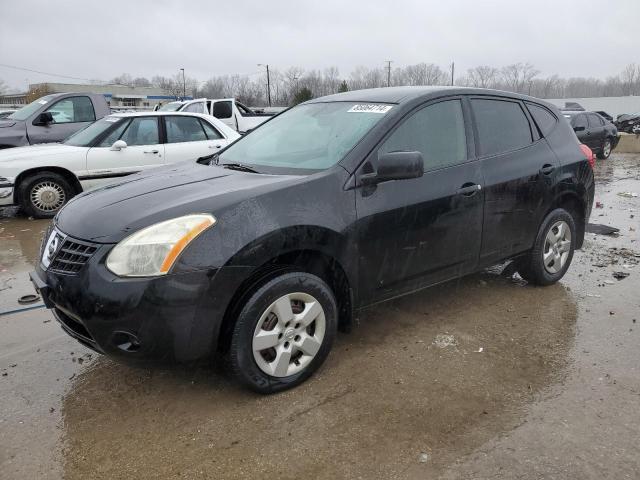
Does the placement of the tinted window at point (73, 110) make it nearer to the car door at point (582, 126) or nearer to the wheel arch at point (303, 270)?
the wheel arch at point (303, 270)

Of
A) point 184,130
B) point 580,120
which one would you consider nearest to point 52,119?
point 184,130

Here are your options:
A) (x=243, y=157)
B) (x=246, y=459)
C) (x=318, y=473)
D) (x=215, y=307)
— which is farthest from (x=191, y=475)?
(x=243, y=157)

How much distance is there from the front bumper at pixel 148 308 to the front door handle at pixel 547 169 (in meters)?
2.85

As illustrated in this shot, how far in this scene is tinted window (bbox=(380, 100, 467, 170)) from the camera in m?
3.58

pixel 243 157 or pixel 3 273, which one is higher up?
pixel 243 157

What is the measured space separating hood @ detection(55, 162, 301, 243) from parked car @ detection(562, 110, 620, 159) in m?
15.1

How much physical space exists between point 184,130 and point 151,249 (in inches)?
256

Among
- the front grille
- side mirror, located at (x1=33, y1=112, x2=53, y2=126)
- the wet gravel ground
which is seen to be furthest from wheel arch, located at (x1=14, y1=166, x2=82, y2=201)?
the front grille

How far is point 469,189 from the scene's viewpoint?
3826mm

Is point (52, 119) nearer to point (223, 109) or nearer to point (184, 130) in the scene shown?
point (184, 130)

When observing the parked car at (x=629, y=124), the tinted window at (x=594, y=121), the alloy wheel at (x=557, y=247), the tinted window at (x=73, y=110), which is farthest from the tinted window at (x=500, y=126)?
the parked car at (x=629, y=124)

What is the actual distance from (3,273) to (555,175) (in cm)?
547

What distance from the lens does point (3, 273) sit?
18.3 ft

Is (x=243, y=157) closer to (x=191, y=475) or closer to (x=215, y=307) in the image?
(x=215, y=307)
